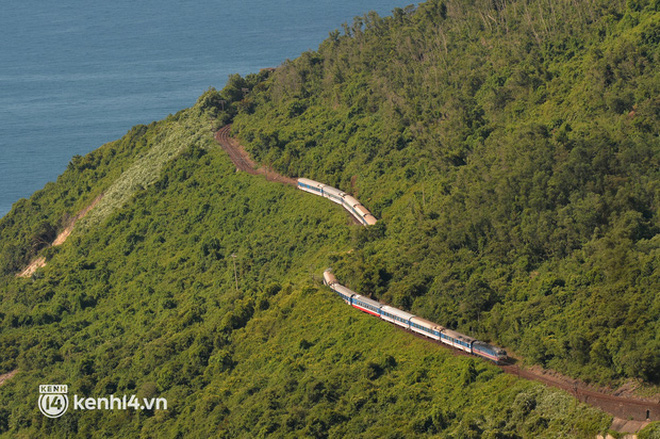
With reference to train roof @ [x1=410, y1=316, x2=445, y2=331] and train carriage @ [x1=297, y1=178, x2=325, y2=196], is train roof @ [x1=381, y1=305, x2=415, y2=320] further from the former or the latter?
train carriage @ [x1=297, y1=178, x2=325, y2=196]

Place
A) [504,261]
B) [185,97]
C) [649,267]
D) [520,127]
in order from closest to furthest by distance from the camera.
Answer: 1. [649,267]
2. [504,261]
3. [520,127]
4. [185,97]

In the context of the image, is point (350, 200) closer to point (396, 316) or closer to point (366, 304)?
point (366, 304)

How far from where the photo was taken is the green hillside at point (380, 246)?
174 feet

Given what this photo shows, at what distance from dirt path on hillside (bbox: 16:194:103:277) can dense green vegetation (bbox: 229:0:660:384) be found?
2144cm

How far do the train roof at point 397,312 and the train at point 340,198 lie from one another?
1631 centimetres

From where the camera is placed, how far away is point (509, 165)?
68.6m

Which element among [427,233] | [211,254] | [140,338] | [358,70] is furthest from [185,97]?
[427,233]

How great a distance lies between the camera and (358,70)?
354 ft

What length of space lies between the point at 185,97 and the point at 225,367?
96.8m

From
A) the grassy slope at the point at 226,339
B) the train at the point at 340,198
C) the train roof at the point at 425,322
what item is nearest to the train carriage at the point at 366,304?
the grassy slope at the point at 226,339

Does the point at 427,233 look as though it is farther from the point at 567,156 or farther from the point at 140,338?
the point at 140,338

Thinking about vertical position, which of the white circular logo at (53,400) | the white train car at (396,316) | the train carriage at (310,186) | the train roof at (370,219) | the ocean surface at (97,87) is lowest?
the white circular logo at (53,400)

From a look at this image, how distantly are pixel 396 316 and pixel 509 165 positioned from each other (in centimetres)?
1626

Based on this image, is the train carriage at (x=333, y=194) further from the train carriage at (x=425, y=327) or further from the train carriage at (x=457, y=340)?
the train carriage at (x=457, y=340)
